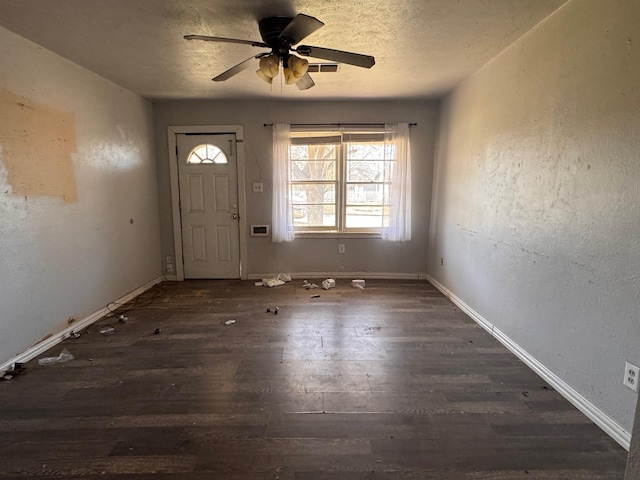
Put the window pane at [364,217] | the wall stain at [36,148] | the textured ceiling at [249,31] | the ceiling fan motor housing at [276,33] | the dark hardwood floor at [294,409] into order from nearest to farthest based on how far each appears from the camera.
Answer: the dark hardwood floor at [294,409] → the textured ceiling at [249,31] → the ceiling fan motor housing at [276,33] → the wall stain at [36,148] → the window pane at [364,217]

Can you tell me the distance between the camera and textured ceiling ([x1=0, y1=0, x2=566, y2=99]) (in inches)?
81.0

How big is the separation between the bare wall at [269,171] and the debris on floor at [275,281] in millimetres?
109

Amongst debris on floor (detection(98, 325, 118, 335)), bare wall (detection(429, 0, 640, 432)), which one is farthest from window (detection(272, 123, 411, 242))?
debris on floor (detection(98, 325, 118, 335))

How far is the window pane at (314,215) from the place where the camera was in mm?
4586

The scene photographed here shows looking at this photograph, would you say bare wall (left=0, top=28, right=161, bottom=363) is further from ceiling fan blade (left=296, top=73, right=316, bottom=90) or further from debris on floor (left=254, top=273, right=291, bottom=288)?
ceiling fan blade (left=296, top=73, right=316, bottom=90)

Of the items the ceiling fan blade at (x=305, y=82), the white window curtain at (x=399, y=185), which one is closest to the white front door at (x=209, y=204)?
the ceiling fan blade at (x=305, y=82)

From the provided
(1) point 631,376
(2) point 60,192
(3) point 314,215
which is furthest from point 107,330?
(1) point 631,376

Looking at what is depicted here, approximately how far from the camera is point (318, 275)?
4699mm

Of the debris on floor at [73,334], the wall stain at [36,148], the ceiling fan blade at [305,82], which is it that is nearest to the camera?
the wall stain at [36,148]

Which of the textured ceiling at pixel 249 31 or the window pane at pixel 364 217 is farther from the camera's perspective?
the window pane at pixel 364 217

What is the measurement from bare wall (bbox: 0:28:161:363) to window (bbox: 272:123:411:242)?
1770 millimetres

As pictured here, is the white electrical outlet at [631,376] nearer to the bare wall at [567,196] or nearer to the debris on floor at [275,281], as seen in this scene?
the bare wall at [567,196]

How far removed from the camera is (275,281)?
14.6 feet

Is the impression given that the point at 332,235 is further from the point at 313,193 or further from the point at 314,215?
the point at 313,193
